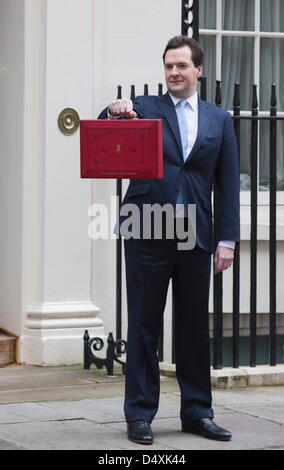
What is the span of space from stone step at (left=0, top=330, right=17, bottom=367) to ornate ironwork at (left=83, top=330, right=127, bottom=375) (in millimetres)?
551

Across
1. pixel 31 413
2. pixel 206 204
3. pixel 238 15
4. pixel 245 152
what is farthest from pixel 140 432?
pixel 238 15

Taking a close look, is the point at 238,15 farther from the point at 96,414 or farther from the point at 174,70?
the point at 96,414

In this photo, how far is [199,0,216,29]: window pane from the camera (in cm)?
819

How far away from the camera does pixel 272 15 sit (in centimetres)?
842

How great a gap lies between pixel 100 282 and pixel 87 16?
6.12ft

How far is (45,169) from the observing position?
729cm

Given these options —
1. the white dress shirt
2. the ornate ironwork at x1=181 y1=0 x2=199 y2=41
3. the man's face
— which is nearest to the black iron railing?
the ornate ironwork at x1=181 y1=0 x2=199 y2=41

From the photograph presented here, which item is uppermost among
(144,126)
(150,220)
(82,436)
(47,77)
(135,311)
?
(47,77)

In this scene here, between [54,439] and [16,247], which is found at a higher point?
[16,247]

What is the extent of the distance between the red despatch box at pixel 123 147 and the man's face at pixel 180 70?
11.1 inches

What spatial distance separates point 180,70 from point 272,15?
141 inches
